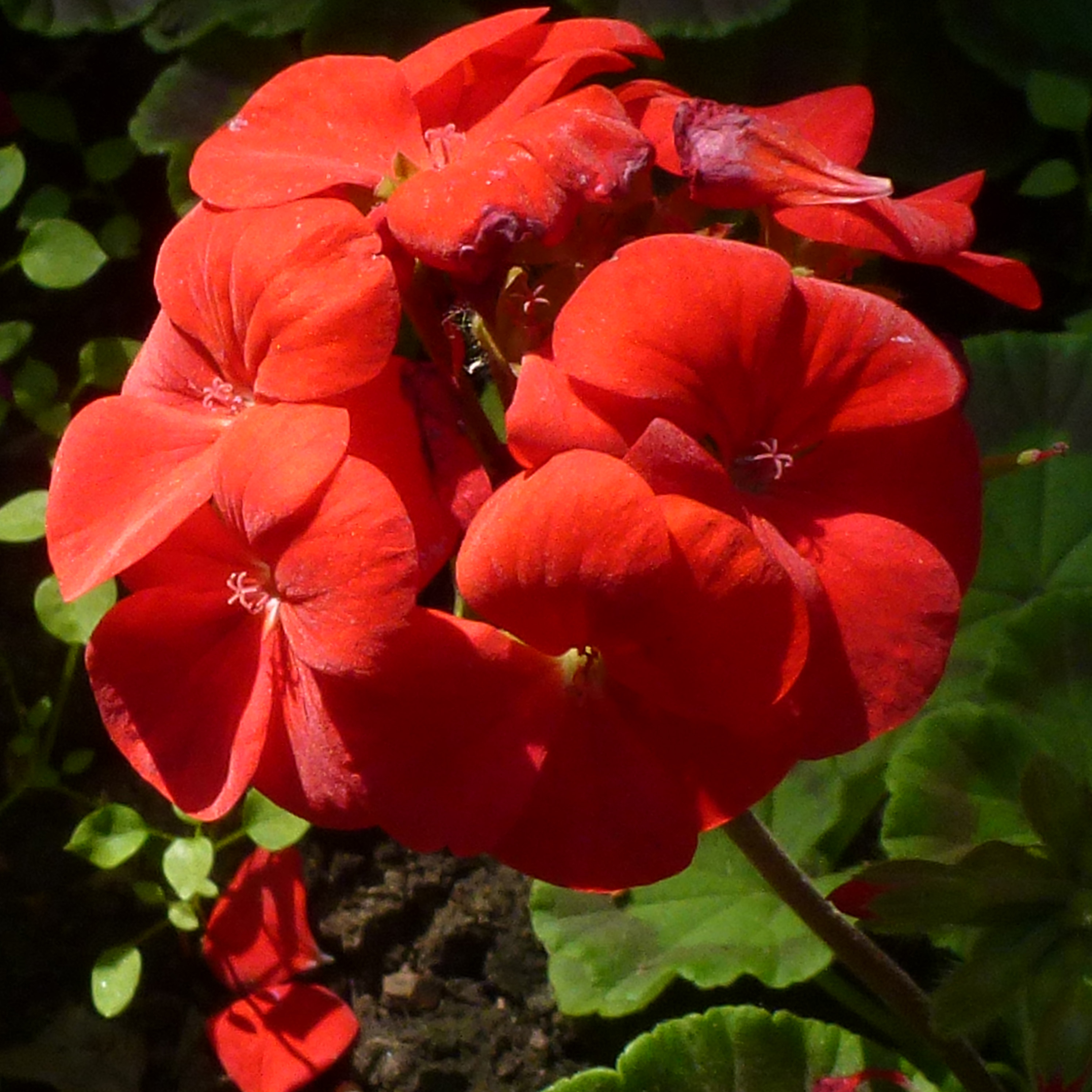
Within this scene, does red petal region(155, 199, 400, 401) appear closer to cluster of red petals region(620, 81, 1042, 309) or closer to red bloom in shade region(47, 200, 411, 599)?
red bloom in shade region(47, 200, 411, 599)

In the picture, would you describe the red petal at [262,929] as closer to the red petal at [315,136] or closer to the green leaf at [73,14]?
the red petal at [315,136]

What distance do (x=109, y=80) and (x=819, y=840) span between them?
4.88 feet

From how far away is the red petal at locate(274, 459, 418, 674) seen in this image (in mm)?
585

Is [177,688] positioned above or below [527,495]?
below

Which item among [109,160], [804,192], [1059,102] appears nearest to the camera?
[804,192]

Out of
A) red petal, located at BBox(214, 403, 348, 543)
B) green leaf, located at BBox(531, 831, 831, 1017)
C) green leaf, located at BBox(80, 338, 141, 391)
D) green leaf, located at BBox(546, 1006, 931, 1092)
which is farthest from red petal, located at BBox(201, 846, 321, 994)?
red petal, located at BBox(214, 403, 348, 543)

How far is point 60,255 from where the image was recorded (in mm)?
1387

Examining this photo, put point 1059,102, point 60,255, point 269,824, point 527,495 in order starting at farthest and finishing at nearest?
point 1059,102, point 60,255, point 269,824, point 527,495

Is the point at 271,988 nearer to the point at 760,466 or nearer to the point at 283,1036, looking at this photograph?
the point at 283,1036

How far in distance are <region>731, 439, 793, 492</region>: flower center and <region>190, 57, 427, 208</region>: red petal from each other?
10.5 inches

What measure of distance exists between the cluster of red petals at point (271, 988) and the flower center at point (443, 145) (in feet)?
3.14

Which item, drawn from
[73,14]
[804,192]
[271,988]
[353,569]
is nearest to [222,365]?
[353,569]

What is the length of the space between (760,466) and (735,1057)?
27.5 inches

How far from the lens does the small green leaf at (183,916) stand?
1350mm
